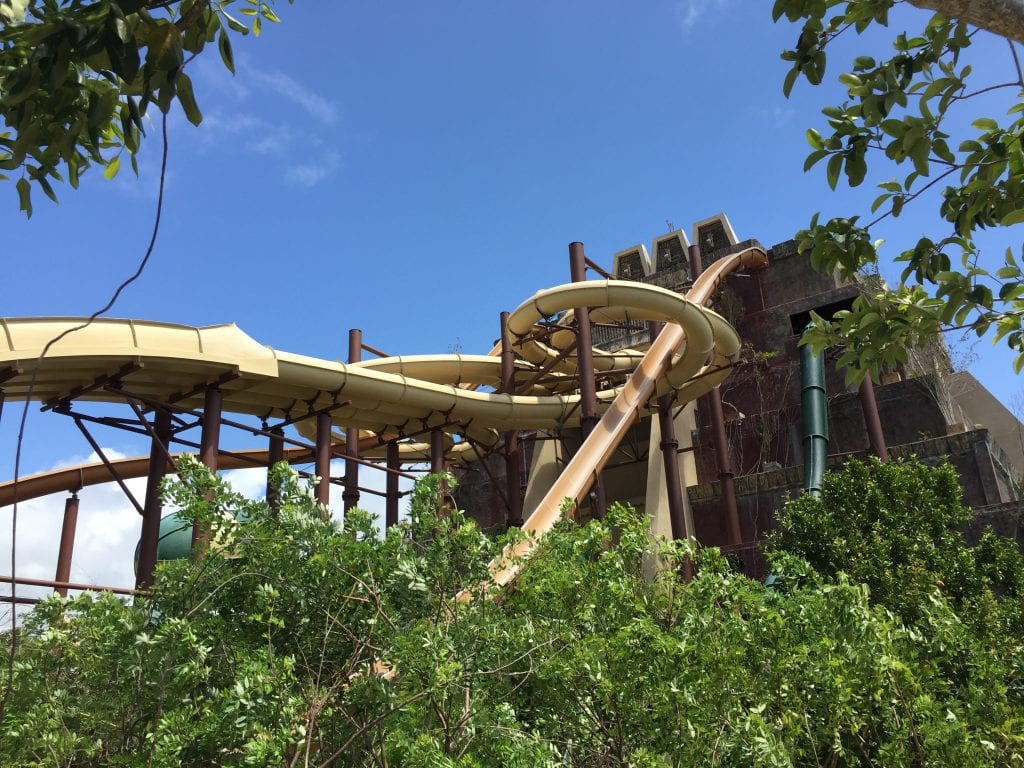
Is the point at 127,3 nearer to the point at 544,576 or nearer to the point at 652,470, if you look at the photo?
the point at 544,576

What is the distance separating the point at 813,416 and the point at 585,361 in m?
5.39

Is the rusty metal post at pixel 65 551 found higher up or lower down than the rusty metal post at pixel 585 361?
lower down

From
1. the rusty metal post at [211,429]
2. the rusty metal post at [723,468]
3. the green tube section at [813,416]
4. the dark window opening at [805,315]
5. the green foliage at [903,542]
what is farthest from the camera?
the dark window opening at [805,315]

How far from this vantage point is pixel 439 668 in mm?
3658

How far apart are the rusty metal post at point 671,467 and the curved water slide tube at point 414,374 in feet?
2.04

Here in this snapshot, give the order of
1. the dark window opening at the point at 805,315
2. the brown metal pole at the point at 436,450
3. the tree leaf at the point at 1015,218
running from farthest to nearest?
the dark window opening at the point at 805,315, the brown metal pole at the point at 436,450, the tree leaf at the point at 1015,218

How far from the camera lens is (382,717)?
11.8 ft

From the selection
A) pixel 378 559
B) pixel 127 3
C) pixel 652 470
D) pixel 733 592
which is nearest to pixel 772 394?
pixel 652 470

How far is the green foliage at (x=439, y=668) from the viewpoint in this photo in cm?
387

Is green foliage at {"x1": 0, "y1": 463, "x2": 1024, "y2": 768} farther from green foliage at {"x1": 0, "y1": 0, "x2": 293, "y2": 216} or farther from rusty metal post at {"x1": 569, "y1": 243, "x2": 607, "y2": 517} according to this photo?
rusty metal post at {"x1": 569, "y1": 243, "x2": 607, "y2": 517}

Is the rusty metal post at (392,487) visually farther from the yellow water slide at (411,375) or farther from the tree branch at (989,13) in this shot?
the tree branch at (989,13)

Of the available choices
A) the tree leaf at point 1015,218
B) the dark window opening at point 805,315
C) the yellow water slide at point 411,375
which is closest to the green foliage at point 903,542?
the yellow water slide at point 411,375

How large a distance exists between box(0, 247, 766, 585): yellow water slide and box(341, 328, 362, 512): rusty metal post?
0.53 m

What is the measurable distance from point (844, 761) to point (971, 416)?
22.0 meters
